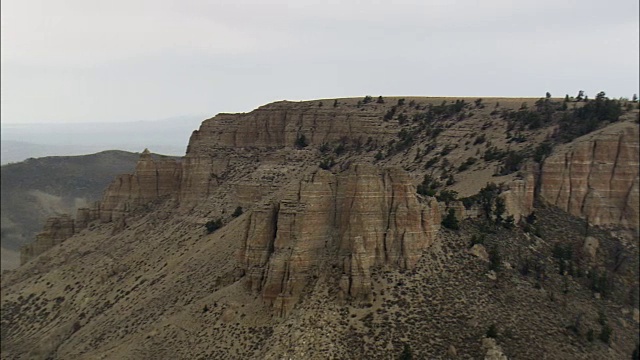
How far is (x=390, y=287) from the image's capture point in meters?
45.6

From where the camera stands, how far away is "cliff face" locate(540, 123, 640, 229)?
55.5 meters

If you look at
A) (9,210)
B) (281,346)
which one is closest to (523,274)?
(281,346)

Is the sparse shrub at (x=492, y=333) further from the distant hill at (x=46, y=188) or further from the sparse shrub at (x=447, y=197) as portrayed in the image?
the distant hill at (x=46, y=188)

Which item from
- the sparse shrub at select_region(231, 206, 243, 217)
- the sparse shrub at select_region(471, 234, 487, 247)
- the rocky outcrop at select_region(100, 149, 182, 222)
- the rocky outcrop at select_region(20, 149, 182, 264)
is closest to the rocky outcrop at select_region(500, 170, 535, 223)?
the sparse shrub at select_region(471, 234, 487, 247)

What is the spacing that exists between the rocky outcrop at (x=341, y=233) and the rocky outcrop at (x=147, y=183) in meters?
33.9

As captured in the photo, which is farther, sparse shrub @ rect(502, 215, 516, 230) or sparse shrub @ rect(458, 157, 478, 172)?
sparse shrub @ rect(458, 157, 478, 172)

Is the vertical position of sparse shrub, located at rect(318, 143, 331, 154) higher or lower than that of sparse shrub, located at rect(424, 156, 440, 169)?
higher

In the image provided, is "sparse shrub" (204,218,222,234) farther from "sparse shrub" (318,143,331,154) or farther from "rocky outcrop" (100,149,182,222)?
"sparse shrub" (318,143,331,154)

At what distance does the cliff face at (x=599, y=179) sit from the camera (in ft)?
182

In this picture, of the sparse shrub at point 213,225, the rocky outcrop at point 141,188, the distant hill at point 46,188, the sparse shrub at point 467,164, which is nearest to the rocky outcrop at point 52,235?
the rocky outcrop at point 141,188

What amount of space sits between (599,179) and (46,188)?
114000 mm

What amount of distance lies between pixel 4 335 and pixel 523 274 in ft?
157

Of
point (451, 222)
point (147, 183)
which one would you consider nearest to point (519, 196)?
point (451, 222)

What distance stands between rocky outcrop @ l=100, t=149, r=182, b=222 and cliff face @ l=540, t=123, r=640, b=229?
137 feet
